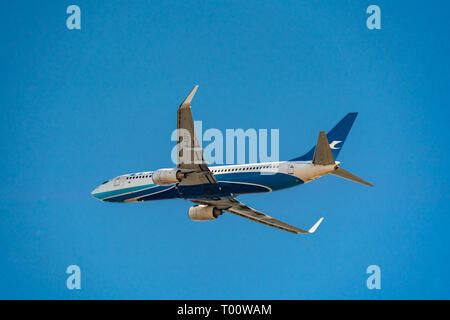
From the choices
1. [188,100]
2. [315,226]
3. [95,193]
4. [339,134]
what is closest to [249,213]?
[315,226]

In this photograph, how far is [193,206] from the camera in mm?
61031

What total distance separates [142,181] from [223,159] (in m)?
7.22

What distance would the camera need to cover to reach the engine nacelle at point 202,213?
198 ft

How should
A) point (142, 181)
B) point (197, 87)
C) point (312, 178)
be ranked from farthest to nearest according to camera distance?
point (142, 181) → point (312, 178) → point (197, 87)

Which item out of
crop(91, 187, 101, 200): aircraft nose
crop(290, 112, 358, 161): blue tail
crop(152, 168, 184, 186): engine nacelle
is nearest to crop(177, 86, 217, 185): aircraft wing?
crop(152, 168, 184, 186): engine nacelle

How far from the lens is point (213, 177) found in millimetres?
54000

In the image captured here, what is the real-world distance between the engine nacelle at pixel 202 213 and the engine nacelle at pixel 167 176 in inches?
299

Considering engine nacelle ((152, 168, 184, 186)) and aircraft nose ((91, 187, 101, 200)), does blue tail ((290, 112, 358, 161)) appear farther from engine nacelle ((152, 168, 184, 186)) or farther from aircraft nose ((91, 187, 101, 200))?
aircraft nose ((91, 187, 101, 200))

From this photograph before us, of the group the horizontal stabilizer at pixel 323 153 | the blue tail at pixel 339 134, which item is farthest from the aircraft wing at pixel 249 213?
the horizontal stabilizer at pixel 323 153

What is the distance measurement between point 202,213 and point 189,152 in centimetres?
1075

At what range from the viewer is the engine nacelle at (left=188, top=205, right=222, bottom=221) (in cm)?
6047
